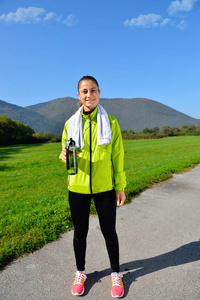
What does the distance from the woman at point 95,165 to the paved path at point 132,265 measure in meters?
0.22

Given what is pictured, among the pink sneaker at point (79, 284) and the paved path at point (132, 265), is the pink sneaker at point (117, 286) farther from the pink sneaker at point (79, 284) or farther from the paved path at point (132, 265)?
the pink sneaker at point (79, 284)

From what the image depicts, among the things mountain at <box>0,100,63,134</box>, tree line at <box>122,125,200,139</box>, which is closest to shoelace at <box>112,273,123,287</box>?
tree line at <box>122,125,200,139</box>

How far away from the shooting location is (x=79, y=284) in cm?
252

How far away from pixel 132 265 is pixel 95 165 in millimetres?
1461

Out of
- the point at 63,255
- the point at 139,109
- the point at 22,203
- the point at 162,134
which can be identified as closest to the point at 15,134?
the point at 162,134

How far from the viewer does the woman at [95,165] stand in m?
2.43

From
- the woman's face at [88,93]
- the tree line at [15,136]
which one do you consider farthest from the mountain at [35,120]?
the woman's face at [88,93]

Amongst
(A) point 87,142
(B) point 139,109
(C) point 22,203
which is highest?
(B) point 139,109

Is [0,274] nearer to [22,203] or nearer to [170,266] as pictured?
[170,266]

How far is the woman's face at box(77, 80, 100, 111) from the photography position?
245 centimetres

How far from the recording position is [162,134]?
51125 mm

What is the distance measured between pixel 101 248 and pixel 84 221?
3.26 feet

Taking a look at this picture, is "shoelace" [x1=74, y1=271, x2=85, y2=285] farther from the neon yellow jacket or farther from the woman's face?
the woman's face

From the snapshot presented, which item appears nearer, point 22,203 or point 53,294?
point 53,294
